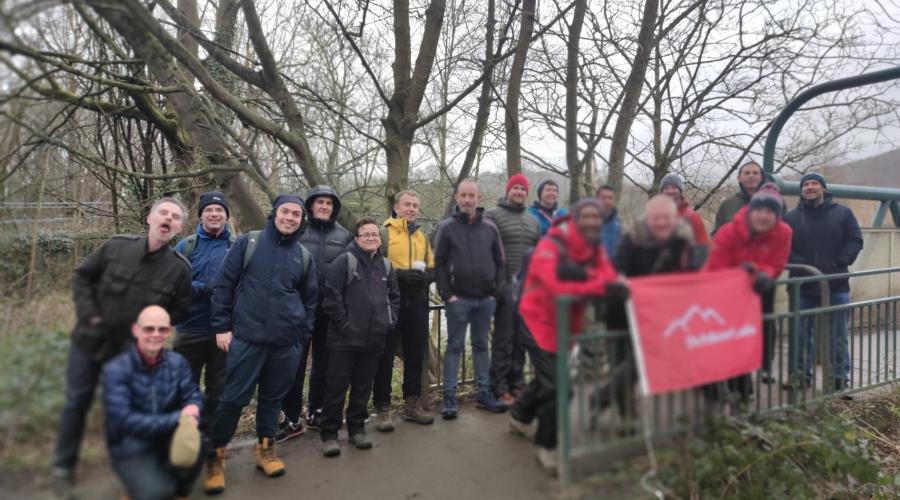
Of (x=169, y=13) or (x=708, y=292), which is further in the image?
(x=169, y=13)

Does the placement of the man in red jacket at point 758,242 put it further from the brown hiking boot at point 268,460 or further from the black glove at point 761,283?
the brown hiking boot at point 268,460

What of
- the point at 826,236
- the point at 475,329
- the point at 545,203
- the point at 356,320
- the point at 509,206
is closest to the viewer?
→ the point at 545,203

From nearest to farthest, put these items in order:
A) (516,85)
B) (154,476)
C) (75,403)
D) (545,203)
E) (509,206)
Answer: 1. (75,403)
2. (154,476)
3. (545,203)
4. (509,206)
5. (516,85)

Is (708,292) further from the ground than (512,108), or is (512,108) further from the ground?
(512,108)

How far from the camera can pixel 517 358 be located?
3.06m

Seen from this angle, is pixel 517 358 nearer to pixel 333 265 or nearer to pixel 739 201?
pixel 333 265

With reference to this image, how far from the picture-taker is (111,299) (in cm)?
215

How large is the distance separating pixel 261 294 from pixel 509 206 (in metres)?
1.78

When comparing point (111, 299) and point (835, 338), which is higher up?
point (111, 299)

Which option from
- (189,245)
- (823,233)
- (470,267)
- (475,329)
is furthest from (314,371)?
(823,233)

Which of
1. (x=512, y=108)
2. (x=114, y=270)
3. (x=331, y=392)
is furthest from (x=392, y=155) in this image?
(x=114, y=270)

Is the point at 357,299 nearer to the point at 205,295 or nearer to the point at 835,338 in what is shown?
the point at 205,295

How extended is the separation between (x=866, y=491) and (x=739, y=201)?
363 centimetres

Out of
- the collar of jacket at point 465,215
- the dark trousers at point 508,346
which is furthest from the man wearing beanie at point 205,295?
the dark trousers at point 508,346
